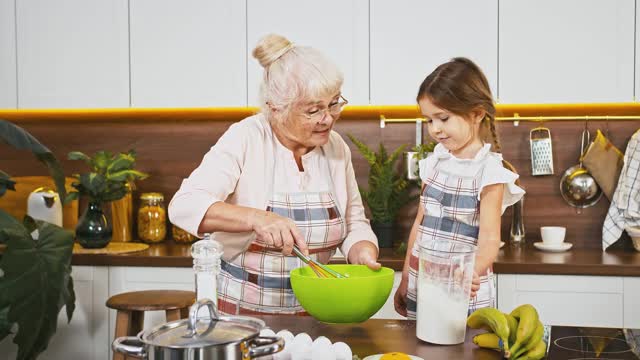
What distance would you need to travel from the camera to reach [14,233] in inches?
61.4

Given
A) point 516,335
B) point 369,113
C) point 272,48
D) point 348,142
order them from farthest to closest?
point 348,142 → point 369,113 → point 272,48 → point 516,335

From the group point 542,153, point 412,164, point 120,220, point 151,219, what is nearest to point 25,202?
point 120,220

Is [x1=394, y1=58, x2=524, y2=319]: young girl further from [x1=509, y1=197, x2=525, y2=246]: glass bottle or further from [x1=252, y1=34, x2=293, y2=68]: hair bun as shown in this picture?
[x1=509, y1=197, x2=525, y2=246]: glass bottle

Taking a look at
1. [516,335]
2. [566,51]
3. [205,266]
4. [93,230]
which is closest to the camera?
[205,266]

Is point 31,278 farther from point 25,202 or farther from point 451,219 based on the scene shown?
point 25,202

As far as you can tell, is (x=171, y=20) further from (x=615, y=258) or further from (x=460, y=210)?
(x=615, y=258)

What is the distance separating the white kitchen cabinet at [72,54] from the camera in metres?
2.89

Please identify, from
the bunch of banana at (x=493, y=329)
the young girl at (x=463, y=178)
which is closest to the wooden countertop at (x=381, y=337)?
the bunch of banana at (x=493, y=329)

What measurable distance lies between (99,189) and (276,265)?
56.7 inches

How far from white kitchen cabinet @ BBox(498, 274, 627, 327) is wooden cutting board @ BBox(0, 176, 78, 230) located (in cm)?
183

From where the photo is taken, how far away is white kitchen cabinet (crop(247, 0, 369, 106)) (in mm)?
2754

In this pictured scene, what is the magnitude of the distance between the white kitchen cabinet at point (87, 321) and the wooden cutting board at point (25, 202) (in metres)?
0.45

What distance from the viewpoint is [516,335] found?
3.61ft

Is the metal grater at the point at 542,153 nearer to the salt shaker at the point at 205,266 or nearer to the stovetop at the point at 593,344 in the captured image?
the stovetop at the point at 593,344
